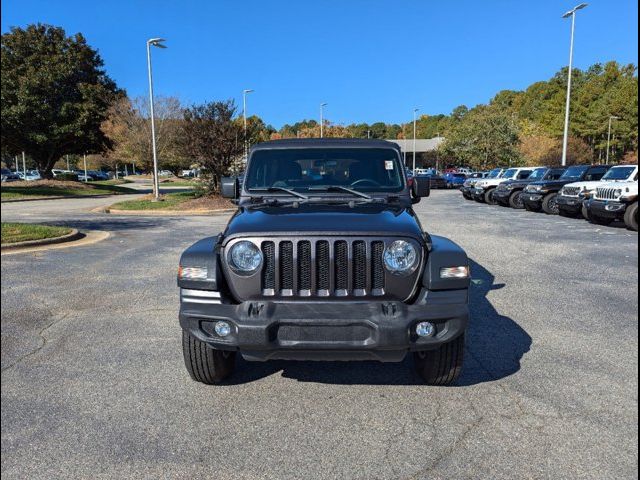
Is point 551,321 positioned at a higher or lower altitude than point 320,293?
lower

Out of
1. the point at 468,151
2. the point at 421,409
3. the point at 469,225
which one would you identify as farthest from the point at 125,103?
the point at 421,409

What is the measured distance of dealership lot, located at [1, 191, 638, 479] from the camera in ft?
8.65

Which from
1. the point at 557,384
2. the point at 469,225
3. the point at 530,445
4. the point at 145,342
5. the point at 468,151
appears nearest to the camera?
the point at 530,445

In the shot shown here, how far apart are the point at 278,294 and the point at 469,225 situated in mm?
11803

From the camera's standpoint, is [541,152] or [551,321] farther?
[541,152]

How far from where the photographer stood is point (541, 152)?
50438 millimetres

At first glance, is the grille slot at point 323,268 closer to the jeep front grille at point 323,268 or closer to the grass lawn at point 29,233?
the jeep front grille at point 323,268

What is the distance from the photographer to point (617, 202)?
12555mm

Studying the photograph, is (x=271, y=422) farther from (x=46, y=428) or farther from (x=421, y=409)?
(x=46, y=428)

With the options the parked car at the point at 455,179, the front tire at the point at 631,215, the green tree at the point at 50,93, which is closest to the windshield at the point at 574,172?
the front tire at the point at 631,215

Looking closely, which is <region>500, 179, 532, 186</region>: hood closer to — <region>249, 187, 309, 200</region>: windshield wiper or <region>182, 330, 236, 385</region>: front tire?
<region>249, 187, 309, 200</region>: windshield wiper

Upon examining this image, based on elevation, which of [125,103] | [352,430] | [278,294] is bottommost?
[352,430]

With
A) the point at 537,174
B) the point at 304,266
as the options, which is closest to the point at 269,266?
the point at 304,266

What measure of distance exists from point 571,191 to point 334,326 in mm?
15208
